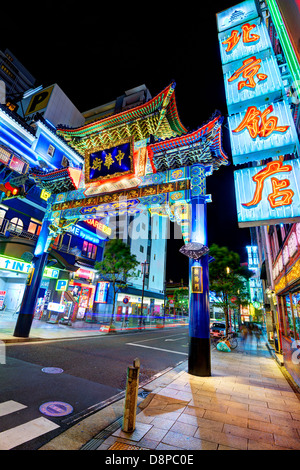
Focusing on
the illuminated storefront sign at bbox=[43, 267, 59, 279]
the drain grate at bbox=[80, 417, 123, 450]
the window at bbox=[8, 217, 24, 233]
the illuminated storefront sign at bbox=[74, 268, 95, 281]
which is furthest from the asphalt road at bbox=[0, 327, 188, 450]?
the illuminated storefront sign at bbox=[74, 268, 95, 281]

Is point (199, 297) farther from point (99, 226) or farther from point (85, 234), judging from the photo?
point (99, 226)

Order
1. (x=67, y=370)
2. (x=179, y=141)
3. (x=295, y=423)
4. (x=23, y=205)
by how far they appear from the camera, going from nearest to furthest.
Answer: (x=295, y=423)
(x=67, y=370)
(x=179, y=141)
(x=23, y=205)

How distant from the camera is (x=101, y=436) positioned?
3199 mm

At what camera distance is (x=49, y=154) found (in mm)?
23609

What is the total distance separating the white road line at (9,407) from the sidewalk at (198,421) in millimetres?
1255

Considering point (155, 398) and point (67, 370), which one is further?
point (67, 370)

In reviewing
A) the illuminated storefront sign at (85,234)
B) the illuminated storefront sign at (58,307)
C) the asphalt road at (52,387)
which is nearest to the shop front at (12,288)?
the illuminated storefront sign at (58,307)

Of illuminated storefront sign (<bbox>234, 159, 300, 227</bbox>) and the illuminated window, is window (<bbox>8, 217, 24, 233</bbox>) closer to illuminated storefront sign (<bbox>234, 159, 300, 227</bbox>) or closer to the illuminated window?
the illuminated window

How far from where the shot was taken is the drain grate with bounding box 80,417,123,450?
2.94 metres

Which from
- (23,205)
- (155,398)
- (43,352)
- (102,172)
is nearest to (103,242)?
(23,205)

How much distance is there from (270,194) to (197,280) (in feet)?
12.8

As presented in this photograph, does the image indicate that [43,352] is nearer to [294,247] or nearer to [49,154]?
[294,247]

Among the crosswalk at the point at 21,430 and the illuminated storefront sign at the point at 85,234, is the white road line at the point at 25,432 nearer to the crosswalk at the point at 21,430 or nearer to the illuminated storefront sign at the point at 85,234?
the crosswalk at the point at 21,430

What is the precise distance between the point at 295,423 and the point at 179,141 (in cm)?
958
